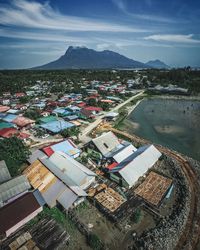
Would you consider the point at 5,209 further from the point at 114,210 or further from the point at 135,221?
the point at 135,221

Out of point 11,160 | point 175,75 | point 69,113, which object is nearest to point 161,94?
point 175,75

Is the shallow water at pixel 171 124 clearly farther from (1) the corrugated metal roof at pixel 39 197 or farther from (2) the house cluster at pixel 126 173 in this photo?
(1) the corrugated metal roof at pixel 39 197

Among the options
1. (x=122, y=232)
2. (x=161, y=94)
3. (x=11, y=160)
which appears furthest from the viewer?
(x=161, y=94)

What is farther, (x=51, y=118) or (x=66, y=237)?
(x=51, y=118)

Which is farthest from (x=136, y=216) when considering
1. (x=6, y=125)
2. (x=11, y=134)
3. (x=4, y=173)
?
(x=6, y=125)

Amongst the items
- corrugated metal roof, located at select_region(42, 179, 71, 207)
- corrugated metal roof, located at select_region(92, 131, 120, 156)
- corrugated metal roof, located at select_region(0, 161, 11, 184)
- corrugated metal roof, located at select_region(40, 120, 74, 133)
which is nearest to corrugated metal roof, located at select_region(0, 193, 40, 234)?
corrugated metal roof, located at select_region(42, 179, 71, 207)

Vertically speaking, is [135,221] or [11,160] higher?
[11,160]
